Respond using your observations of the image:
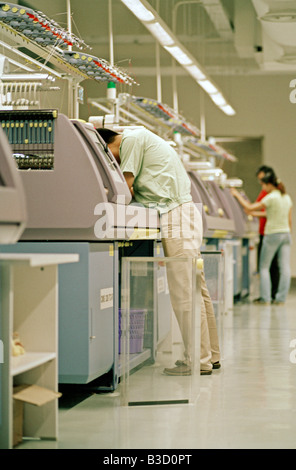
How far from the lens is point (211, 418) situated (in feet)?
10.0

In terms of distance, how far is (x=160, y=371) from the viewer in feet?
11.7

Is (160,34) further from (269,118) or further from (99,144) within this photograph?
(269,118)

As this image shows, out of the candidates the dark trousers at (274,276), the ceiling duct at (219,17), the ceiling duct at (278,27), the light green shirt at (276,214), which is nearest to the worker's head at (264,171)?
the light green shirt at (276,214)

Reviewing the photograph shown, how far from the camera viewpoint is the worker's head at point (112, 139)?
12.8 ft

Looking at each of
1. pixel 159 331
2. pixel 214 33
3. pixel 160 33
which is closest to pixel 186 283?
pixel 159 331

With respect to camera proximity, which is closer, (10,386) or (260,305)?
(10,386)

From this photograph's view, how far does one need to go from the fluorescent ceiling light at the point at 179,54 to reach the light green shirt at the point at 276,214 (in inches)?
80.8

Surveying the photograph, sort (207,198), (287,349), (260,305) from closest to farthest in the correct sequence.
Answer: (287,349)
(207,198)
(260,305)

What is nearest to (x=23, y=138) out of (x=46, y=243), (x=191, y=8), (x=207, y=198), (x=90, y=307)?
(x=46, y=243)

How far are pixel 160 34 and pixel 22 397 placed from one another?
13.2 feet

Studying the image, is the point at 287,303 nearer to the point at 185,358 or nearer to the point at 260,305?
the point at 260,305

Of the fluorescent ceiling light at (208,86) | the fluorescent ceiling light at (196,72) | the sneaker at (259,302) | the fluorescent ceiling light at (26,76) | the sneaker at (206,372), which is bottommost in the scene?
the sneaker at (206,372)

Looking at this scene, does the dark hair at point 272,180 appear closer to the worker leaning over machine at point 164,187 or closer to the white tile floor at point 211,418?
the white tile floor at point 211,418
